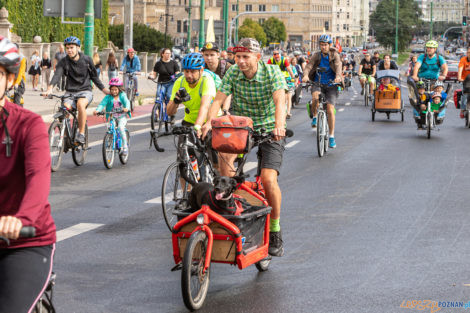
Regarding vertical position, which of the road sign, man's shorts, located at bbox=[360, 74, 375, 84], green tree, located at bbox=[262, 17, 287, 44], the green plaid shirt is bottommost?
the green plaid shirt

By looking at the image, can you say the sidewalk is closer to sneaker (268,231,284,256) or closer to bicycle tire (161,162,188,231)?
bicycle tire (161,162,188,231)

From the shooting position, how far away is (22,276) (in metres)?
3.59

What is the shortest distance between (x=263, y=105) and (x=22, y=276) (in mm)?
4148

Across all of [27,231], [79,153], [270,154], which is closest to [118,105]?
[79,153]

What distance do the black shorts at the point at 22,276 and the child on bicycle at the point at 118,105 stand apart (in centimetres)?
1011

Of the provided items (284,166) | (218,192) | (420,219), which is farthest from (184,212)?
(284,166)

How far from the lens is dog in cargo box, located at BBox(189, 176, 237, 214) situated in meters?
6.21

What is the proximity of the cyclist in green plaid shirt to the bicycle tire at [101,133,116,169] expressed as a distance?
6177 mm

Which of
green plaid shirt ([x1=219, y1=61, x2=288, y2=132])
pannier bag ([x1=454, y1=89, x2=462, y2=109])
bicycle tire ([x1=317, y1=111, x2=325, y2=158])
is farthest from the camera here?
pannier bag ([x1=454, y1=89, x2=462, y2=109])

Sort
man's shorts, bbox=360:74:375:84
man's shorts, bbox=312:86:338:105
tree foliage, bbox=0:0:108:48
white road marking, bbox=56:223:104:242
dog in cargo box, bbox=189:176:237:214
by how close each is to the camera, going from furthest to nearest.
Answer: tree foliage, bbox=0:0:108:48 → man's shorts, bbox=360:74:375:84 → man's shorts, bbox=312:86:338:105 → white road marking, bbox=56:223:104:242 → dog in cargo box, bbox=189:176:237:214

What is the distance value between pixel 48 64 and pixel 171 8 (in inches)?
Result: 5055

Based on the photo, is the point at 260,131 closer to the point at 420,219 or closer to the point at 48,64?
the point at 420,219

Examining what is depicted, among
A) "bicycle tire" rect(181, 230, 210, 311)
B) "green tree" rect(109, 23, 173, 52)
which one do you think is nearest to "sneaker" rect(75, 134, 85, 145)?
"bicycle tire" rect(181, 230, 210, 311)

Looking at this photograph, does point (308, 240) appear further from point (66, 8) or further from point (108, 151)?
point (66, 8)
